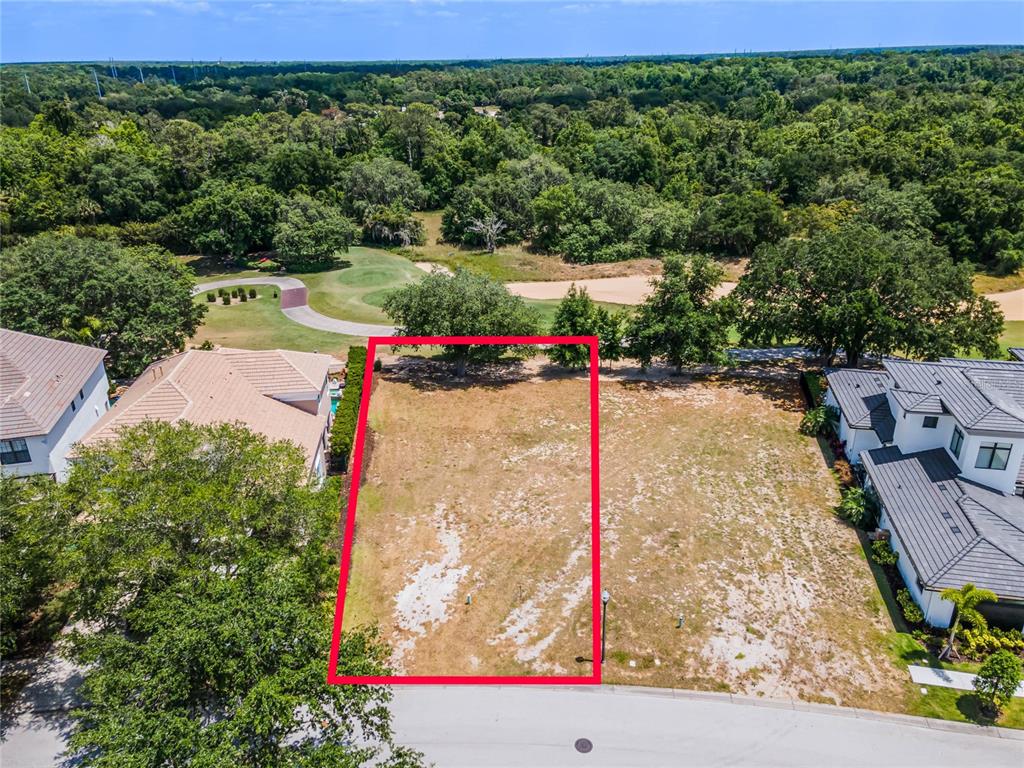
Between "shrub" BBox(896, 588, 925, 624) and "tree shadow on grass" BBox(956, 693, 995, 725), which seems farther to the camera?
"shrub" BBox(896, 588, 925, 624)

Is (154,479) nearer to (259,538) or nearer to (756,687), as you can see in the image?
(259,538)

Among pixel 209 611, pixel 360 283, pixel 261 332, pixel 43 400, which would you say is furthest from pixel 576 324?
pixel 209 611

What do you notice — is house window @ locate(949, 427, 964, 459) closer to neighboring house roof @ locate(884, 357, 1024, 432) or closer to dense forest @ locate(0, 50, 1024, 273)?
neighboring house roof @ locate(884, 357, 1024, 432)

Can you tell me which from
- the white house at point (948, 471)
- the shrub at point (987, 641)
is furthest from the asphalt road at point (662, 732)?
the white house at point (948, 471)

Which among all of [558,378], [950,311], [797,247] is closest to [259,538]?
[558,378]

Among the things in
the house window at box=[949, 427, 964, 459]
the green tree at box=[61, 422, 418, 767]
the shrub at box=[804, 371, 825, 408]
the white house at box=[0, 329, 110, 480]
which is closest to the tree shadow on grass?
the house window at box=[949, 427, 964, 459]

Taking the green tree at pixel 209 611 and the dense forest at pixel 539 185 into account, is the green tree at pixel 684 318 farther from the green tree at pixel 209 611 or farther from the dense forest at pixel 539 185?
the green tree at pixel 209 611
